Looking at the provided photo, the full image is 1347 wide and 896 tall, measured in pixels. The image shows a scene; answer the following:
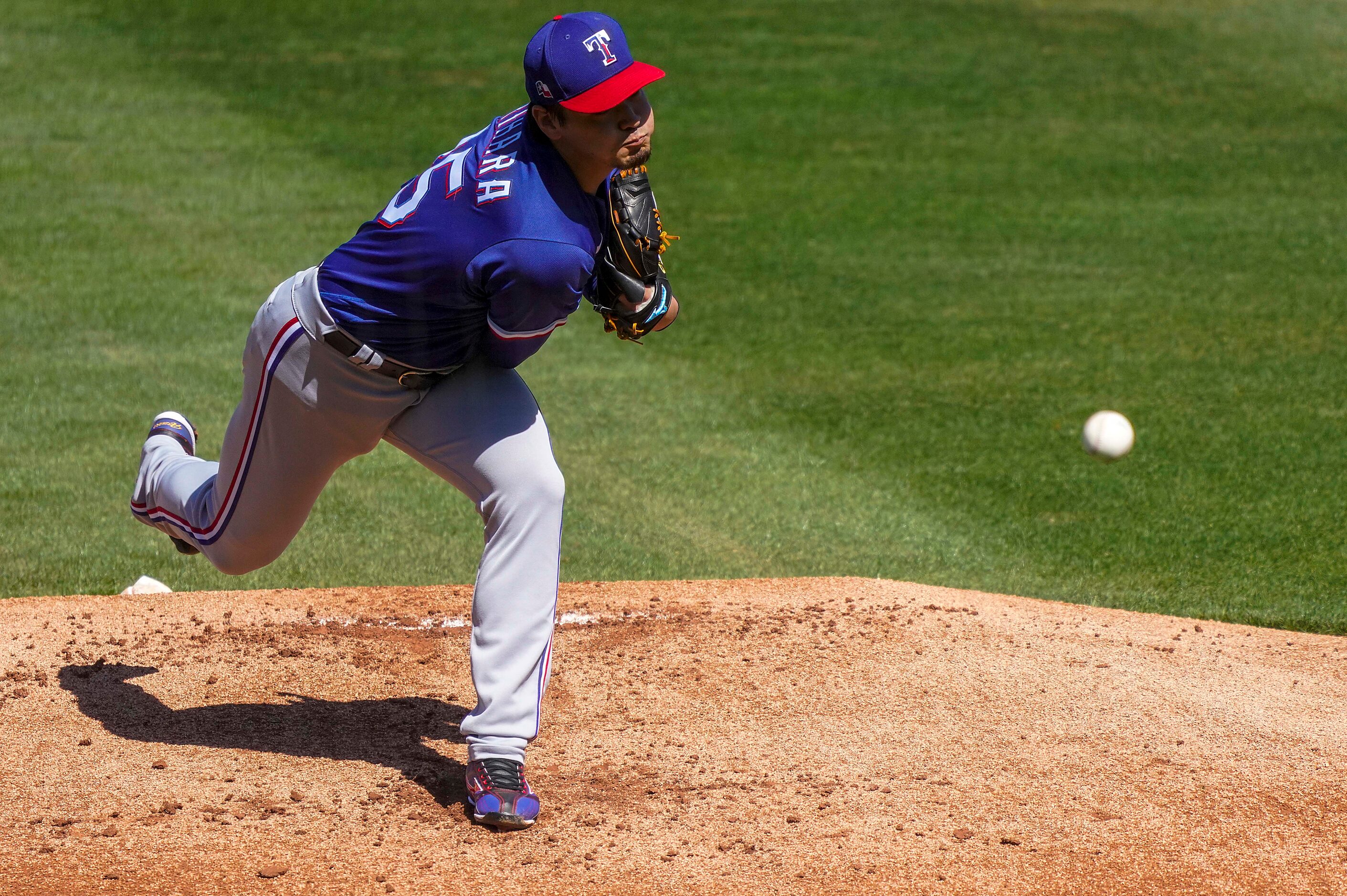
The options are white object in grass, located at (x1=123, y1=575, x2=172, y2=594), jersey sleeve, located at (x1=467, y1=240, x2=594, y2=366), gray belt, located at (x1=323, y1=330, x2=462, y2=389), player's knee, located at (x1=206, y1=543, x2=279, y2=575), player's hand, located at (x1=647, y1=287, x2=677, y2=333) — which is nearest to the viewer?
jersey sleeve, located at (x1=467, y1=240, x2=594, y2=366)

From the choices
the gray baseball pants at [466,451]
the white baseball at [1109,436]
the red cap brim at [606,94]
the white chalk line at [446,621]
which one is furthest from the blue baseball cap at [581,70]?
the white baseball at [1109,436]

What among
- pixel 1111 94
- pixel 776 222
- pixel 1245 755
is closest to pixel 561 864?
pixel 1245 755

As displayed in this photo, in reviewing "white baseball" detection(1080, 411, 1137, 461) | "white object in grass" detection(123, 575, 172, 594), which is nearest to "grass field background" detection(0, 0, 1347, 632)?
"white object in grass" detection(123, 575, 172, 594)

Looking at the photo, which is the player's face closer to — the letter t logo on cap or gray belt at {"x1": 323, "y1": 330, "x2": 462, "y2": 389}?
the letter t logo on cap

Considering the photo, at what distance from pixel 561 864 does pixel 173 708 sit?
5.34 ft

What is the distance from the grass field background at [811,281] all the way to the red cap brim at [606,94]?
124 inches

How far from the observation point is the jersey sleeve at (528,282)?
3467 millimetres

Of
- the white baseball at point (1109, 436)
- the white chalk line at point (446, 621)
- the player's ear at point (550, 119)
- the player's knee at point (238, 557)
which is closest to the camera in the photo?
the player's ear at point (550, 119)

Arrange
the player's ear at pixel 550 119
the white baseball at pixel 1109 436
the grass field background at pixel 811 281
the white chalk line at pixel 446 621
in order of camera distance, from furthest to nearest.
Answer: the grass field background at pixel 811 281
the white baseball at pixel 1109 436
the white chalk line at pixel 446 621
the player's ear at pixel 550 119

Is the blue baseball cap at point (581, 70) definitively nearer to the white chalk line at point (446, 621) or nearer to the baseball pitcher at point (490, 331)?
the baseball pitcher at point (490, 331)

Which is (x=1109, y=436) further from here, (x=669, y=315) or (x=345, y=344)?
(x=345, y=344)

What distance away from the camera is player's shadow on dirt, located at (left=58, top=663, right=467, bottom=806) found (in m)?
4.27

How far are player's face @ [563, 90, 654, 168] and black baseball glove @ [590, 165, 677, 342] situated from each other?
116 millimetres

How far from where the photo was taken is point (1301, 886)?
357 centimetres
